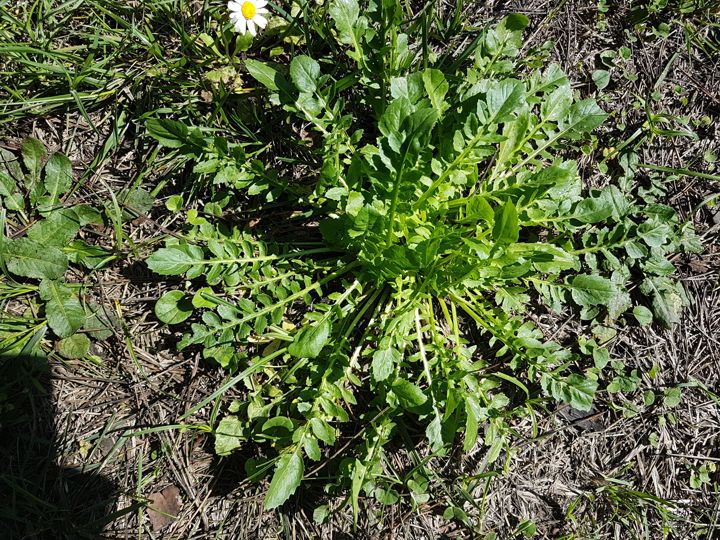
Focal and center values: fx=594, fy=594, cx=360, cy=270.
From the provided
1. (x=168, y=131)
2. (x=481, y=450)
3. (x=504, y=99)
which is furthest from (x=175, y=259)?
(x=481, y=450)

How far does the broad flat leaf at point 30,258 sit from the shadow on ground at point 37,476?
0.40 metres

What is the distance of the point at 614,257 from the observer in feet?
9.67

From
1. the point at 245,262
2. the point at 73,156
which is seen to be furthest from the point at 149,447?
the point at 73,156

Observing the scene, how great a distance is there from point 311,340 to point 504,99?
1.26 m

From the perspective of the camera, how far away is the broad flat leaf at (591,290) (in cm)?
277

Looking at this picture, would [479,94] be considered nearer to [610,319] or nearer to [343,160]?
[343,160]

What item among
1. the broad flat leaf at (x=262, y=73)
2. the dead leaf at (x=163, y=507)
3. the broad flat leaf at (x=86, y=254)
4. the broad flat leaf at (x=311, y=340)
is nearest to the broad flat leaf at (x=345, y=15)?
the broad flat leaf at (x=262, y=73)

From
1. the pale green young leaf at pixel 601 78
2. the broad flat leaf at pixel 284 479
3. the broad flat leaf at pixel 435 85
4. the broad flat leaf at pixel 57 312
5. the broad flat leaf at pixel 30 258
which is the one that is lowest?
the broad flat leaf at pixel 284 479

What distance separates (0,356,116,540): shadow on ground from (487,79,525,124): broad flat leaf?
230 cm

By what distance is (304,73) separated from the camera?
99.3 inches

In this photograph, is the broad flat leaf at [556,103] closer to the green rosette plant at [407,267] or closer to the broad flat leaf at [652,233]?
the green rosette plant at [407,267]

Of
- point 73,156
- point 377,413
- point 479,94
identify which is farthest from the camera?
point 73,156

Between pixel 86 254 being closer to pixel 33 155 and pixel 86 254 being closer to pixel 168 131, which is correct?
pixel 33 155

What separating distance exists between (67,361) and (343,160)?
161 centimetres
